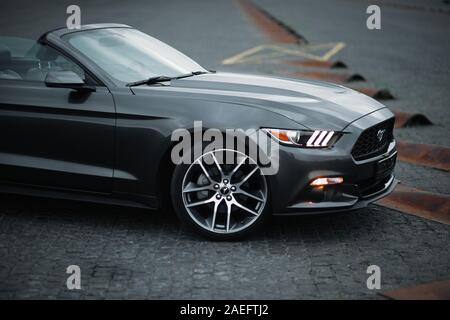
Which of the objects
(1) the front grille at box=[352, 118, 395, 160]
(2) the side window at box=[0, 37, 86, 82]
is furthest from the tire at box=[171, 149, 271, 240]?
(2) the side window at box=[0, 37, 86, 82]

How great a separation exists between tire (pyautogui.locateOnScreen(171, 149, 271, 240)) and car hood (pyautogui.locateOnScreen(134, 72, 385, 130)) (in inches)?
17.6

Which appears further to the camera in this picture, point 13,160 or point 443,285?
point 13,160

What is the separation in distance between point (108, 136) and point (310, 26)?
1848 centimetres

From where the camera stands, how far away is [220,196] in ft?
19.2

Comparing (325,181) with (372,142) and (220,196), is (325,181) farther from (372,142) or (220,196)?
(220,196)

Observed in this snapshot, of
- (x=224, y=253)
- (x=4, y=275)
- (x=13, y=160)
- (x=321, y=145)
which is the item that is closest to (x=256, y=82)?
(x=321, y=145)

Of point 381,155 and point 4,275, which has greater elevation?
point 381,155

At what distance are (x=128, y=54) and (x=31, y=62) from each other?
80 cm

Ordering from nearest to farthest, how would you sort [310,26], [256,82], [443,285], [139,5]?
1. [443,285]
2. [256,82]
3. [310,26]
4. [139,5]

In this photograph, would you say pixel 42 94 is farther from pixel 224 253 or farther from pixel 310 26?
pixel 310 26

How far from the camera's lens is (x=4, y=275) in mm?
5254

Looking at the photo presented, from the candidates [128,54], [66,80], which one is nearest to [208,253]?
[66,80]

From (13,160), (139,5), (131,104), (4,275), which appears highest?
(139,5)

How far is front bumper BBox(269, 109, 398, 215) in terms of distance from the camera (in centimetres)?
562
